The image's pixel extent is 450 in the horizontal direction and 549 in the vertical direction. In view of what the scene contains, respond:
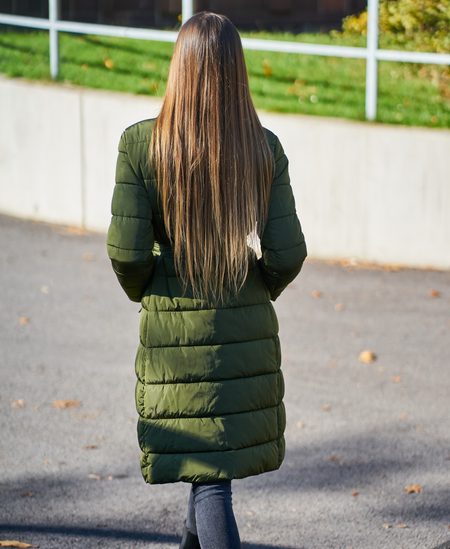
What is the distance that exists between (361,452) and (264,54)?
7101mm

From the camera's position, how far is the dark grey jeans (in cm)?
350

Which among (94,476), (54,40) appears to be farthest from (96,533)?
(54,40)

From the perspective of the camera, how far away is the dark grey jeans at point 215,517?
3.50m

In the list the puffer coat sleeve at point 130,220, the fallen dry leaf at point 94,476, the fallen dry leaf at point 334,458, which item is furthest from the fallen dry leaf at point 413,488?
the puffer coat sleeve at point 130,220

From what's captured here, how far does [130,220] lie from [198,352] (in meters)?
0.42

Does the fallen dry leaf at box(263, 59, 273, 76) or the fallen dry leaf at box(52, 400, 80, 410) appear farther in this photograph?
the fallen dry leaf at box(263, 59, 273, 76)

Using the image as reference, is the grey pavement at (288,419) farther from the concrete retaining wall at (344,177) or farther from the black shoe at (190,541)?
the black shoe at (190,541)

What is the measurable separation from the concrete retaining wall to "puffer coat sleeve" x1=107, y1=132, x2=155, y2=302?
16.3ft

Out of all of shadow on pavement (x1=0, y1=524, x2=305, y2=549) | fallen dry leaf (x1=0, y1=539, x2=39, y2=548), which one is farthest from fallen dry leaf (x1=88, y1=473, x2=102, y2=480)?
fallen dry leaf (x1=0, y1=539, x2=39, y2=548)

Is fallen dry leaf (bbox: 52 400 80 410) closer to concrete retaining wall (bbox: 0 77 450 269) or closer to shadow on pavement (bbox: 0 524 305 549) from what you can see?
shadow on pavement (bbox: 0 524 305 549)

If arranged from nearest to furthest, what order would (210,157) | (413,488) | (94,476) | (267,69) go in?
1. (210,157)
2. (413,488)
3. (94,476)
4. (267,69)

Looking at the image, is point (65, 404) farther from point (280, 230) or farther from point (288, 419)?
point (280, 230)

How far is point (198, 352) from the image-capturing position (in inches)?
Answer: 139

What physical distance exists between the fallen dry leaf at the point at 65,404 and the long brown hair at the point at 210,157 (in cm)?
251
